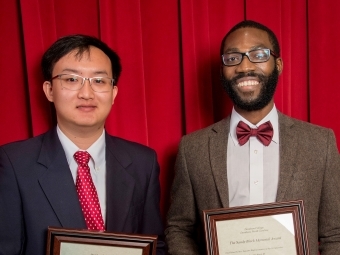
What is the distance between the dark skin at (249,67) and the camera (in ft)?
5.21

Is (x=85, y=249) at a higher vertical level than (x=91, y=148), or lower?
lower

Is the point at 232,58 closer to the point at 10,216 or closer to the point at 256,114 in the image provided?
the point at 256,114

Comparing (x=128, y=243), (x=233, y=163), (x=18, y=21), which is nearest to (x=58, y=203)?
(x=128, y=243)

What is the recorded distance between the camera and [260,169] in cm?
157

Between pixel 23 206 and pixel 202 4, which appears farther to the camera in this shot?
pixel 202 4

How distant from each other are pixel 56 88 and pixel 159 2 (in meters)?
0.70

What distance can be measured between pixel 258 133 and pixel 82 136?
2.20ft

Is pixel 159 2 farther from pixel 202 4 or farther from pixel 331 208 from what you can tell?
pixel 331 208

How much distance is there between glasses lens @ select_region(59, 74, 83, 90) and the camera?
1466 mm

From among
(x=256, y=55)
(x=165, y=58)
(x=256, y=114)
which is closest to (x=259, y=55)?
(x=256, y=55)

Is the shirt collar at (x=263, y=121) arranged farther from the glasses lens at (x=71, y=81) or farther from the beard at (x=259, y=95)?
the glasses lens at (x=71, y=81)

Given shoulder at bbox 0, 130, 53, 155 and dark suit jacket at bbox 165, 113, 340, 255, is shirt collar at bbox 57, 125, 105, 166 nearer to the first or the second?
shoulder at bbox 0, 130, 53, 155

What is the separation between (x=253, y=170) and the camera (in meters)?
1.57

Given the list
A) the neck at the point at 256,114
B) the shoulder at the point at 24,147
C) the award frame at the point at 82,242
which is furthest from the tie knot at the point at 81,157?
the neck at the point at 256,114
